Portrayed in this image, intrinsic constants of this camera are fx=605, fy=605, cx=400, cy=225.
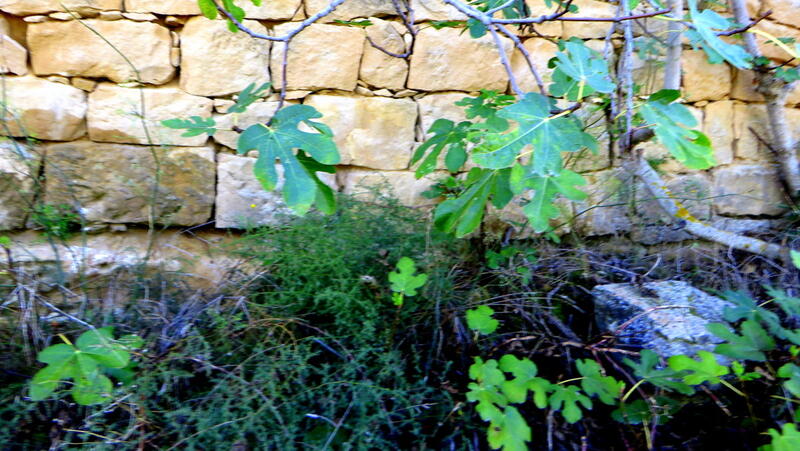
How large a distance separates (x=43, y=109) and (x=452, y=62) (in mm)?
1611

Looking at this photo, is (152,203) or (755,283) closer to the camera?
(152,203)

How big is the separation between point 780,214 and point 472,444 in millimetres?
2122

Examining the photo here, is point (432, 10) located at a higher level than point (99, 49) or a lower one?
higher

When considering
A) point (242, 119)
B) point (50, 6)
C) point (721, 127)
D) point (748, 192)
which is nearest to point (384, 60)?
point (242, 119)

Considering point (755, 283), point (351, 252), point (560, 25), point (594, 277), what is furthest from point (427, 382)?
point (560, 25)

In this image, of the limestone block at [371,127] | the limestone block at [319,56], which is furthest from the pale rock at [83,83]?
the limestone block at [371,127]

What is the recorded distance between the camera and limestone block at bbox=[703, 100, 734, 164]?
2.85 m

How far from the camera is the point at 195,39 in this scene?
2.36m

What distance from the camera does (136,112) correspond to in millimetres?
2301

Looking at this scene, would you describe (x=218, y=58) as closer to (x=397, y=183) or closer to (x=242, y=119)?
(x=242, y=119)

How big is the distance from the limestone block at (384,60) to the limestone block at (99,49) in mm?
793

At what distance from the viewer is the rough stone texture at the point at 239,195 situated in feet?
8.05

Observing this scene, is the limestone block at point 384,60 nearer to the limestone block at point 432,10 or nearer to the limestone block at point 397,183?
the limestone block at point 432,10

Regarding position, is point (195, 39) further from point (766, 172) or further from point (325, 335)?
point (766, 172)
